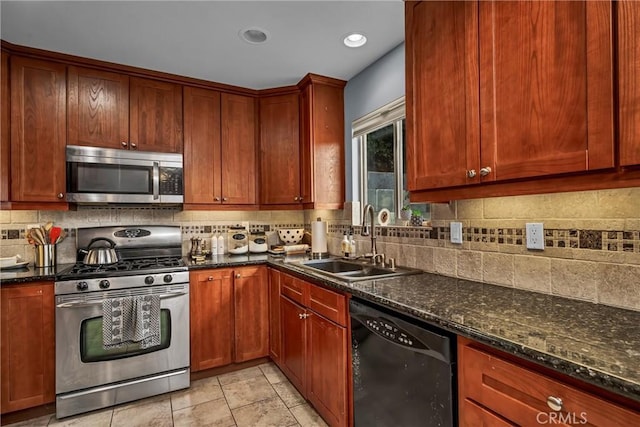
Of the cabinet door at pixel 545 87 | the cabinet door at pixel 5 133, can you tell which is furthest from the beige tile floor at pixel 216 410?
the cabinet door at pixel 545 87

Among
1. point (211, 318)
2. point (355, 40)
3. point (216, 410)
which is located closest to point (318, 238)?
point (211, 318)

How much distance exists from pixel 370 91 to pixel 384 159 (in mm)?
551

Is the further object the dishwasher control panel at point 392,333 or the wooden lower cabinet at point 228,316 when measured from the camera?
the wooden lower cabinet at point 228,316

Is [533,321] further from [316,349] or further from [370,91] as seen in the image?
[370,91]

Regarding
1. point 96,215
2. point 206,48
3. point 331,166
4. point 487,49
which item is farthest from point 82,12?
point 487,49

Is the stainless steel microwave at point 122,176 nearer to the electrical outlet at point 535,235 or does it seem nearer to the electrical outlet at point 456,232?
the electrical outlet at point 456,232

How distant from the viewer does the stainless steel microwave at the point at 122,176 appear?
2.48m

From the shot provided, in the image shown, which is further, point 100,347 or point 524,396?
point 100,347

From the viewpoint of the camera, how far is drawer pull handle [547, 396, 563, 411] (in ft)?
2.75

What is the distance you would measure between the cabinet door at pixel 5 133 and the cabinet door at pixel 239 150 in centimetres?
147

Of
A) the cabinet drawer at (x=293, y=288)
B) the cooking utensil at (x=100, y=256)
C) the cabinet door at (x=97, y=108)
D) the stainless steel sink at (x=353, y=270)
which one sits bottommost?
the cabinet drawer at (x=293, y=288)

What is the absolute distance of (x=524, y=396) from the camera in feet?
3.03

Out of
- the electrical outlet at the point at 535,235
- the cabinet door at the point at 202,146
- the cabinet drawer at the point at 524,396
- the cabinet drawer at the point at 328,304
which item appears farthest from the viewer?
the cabinet door at the point at 202,146

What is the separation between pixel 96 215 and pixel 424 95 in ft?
9.01
